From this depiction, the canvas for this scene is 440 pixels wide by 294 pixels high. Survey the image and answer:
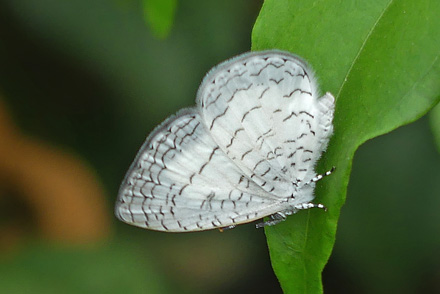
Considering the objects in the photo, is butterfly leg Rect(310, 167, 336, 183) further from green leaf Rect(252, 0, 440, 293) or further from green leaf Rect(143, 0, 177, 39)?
green leaf Rect(143, 0, 177, 39)

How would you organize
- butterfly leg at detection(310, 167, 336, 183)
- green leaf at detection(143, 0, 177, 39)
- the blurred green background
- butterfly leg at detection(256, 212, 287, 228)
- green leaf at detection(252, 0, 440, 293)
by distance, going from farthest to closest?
the blurred green background, green leaf at detection(143, 0, 177, 39), butterfly leg at detection(256, 212, 287, 228), butterfly leg at detection(310, 167, 336, 183), green leaf at detection(252, 0, 440, 293)

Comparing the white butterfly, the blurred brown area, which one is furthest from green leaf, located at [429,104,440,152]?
the blurred brown area

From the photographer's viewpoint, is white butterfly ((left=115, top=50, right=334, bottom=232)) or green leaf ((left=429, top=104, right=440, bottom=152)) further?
green leaf ((left=429, top=104, right=440, bottom=152))

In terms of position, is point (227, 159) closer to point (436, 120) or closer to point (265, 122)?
point (265, 122)

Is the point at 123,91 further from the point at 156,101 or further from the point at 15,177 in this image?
the point at 15,177

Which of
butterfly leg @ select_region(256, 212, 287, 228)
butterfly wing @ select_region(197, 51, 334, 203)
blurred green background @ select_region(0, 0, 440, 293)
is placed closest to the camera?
butterfly leg @ select_region(256, 212, 287, 228)

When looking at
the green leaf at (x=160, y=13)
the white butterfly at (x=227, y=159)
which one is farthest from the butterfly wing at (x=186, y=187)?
the green leaf at (x=160, y=13)

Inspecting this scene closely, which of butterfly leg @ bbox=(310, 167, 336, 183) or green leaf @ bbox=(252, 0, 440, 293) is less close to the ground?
green leaf @ bbox=(252, 0, 440, 293)
